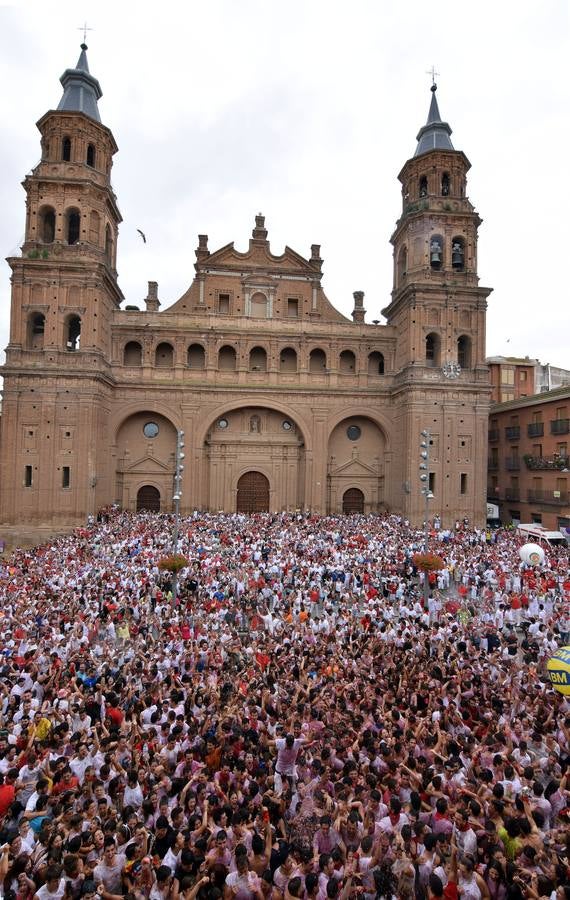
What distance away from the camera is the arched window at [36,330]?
31422 millimetres

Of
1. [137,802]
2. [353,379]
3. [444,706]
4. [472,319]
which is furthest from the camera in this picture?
[353,379]

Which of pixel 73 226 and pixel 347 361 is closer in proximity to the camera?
pixel 73 226

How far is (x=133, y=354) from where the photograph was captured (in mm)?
35625

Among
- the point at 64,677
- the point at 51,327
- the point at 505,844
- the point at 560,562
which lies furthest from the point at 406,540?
the point at 51,327

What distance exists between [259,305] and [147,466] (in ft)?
44.0

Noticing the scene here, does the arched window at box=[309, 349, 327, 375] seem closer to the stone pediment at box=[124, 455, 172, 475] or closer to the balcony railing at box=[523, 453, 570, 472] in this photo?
the stone pediment at box=[124, 455, 172, 475]

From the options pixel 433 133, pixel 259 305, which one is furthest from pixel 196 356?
pixel 433 133

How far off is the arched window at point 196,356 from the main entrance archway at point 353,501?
13540 millimetres

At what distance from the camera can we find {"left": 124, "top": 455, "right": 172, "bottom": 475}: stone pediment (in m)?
34.7

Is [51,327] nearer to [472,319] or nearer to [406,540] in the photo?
[406,540]

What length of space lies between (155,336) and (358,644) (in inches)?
1077

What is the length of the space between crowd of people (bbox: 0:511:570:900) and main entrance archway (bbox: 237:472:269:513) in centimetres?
1824

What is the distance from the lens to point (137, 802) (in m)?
6.71

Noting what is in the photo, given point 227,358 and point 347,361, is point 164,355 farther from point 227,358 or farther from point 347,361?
point 347,361
